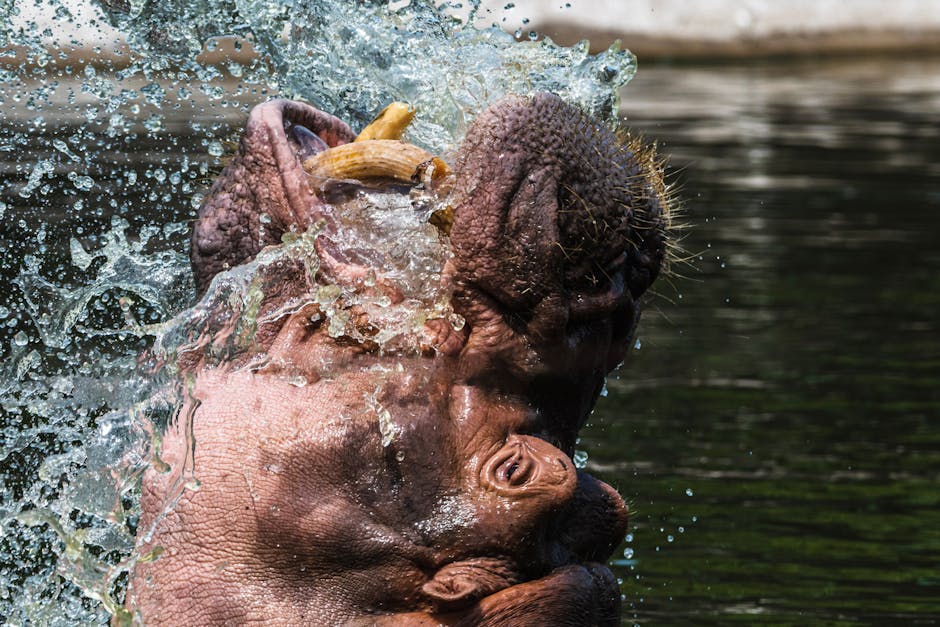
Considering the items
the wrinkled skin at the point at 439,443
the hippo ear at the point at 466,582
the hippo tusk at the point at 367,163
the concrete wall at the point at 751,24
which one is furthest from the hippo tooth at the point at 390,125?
the concrete wall at the point at 751,24

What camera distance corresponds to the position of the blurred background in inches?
220

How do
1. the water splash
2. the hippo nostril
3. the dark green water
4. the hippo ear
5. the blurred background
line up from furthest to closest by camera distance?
the dark green water
the blurred background
the hippo nostril
the water splash
the hippo ear

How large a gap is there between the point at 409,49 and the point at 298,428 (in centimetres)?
205

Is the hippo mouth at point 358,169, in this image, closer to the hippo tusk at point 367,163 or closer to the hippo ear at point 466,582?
the hippo tusk at point 367,163

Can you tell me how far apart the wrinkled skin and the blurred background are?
485mm

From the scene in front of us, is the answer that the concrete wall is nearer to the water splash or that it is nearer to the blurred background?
the blurred background

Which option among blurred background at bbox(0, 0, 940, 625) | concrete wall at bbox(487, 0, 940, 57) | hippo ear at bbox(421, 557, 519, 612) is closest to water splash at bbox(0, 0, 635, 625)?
blurred background at bbox(0, 0, 940, 625)

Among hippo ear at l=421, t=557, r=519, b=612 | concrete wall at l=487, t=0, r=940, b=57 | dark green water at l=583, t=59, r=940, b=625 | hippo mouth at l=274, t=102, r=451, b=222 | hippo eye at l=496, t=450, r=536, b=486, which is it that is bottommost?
concrete wall at l=487, t=0, r=940, b=57

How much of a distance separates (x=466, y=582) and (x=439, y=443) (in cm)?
28

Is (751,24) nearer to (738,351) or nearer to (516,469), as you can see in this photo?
(738,351)

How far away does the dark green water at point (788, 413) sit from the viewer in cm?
584

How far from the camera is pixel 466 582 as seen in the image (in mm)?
3164

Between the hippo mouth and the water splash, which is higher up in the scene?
the hippo mouth

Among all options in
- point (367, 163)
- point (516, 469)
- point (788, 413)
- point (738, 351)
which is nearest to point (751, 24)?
point (738, 351)
